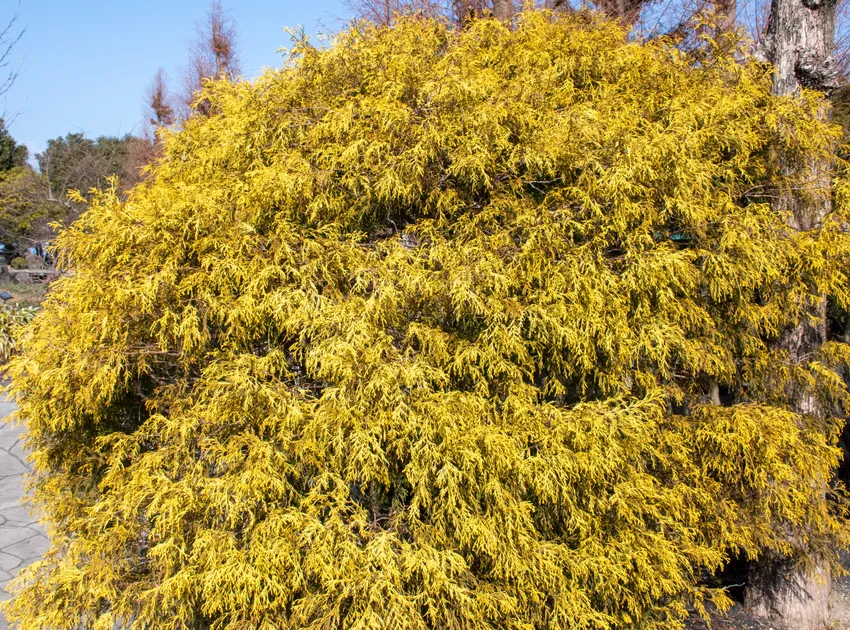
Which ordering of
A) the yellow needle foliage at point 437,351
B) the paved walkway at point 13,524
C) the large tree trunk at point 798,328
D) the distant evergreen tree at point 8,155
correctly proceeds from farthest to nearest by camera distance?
1. the distant evergreen tree at point 8,155
2. the paved walkway at point 13,524
3. the large tree trunk at point 798,328
4. the yellow needle foliage at point 437,351

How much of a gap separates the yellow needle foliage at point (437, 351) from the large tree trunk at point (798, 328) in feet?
1.48

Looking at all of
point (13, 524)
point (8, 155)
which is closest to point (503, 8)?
point (13, 524)

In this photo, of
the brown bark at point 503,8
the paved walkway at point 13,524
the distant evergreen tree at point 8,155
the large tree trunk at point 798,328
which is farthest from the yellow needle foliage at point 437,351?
the distant evergreen tree at point 8,155

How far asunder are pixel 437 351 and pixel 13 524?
18.1ft

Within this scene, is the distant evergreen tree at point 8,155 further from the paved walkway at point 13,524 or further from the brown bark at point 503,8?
the brown bark at point 503,8

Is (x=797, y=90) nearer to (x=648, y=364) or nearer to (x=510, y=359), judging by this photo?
(x=648, y=364)

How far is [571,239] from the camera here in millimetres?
3979

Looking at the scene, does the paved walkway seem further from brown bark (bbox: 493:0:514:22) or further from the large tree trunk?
brown bark (bbox: 493:0:514:22)

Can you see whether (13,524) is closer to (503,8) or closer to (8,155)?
(503,8)

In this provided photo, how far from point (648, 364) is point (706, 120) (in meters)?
1.69

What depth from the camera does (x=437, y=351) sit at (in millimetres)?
3674

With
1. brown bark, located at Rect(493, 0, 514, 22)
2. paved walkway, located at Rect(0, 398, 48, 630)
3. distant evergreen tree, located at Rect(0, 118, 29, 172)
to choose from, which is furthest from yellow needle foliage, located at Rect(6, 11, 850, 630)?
distant evergreen tree, located at Rect(0, 118, 29, 172)

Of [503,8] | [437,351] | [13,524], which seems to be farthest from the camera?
[503,8]

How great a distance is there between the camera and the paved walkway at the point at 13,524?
5.60 meters
